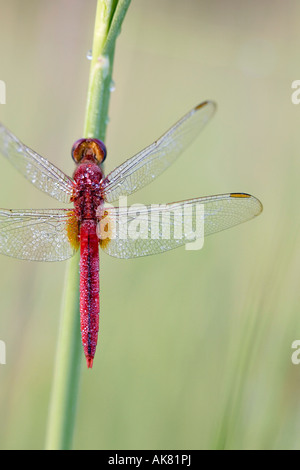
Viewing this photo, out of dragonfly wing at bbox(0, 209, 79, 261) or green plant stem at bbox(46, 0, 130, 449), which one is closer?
green plant stem at bbox(46, 0, 130, 449)

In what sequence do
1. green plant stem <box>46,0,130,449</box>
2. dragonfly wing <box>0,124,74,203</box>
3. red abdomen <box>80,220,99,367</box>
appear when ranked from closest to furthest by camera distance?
1. green plant stem <box>46,0,130,449</box>
2. red abdomen <box>80,220,99,367</box>
3. dragonfly wing <box>0,124,74,203</box>

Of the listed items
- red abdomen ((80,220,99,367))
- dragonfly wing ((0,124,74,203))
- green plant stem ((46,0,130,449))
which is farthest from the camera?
dragonfly wing ((0,124,74,203))

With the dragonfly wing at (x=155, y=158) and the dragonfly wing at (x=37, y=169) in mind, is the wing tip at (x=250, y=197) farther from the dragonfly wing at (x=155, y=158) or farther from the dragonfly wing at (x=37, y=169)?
the dragonfly wing at (x=37, y=169)

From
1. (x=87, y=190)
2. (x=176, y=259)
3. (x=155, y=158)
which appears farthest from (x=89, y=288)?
(x=176, y=259)

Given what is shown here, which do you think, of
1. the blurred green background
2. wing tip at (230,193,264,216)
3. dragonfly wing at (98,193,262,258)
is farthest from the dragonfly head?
the blurred green background

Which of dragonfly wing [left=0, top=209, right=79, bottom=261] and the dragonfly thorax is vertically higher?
the dragonfly thorax

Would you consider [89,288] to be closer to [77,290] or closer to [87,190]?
[77,290]

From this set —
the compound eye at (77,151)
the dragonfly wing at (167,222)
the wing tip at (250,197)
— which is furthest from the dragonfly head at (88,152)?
the wing tip at (250,197)

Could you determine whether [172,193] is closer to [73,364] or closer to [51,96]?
[51,96]

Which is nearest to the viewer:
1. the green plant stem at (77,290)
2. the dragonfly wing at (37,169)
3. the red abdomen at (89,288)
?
the green plant stem at (77,290)

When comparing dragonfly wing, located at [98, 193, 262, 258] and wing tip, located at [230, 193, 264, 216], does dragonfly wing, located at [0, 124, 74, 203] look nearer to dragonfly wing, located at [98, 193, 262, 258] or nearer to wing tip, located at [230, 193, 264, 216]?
dragonfly wing, located at [98, 193, 262, 258]
